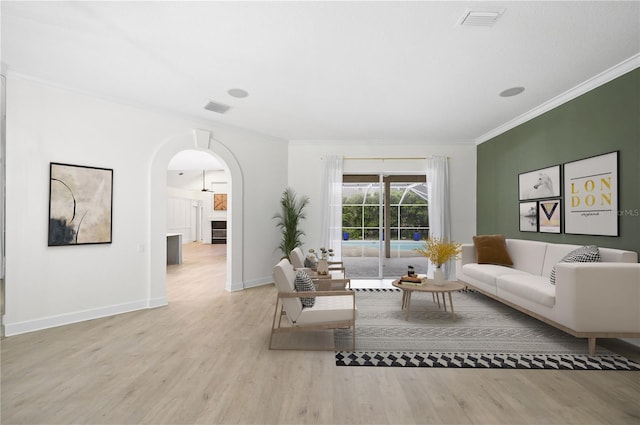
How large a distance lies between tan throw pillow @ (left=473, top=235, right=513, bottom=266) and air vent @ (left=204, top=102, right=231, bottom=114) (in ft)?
14.8

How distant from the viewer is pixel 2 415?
227cm

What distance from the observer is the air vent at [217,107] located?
4939 mm

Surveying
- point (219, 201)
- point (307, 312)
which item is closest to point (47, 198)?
point (307, 312)

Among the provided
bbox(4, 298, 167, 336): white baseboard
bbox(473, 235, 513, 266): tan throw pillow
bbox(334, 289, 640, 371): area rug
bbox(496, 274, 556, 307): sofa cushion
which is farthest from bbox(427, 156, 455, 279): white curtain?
bbox(4, 298, 167, 336): white baseboard

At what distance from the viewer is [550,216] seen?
16.2 ft

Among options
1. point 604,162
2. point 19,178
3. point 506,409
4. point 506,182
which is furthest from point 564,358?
point 19,178

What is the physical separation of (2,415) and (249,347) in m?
1.84

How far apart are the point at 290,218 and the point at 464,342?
4.01 meters

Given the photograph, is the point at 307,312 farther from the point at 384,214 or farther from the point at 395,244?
the point at 395,244

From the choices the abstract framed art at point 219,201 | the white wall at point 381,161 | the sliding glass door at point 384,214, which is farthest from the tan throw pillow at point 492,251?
the abstract framed art at point 219,201

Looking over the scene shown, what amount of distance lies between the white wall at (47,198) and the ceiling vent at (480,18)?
167 inches

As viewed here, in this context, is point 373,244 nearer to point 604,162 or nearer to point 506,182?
point 506,182

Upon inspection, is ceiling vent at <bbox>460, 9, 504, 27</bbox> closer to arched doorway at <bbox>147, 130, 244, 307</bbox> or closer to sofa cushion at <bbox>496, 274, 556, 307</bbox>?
sofa cushion at <bbox>496, 274, 556, 307</bbox>

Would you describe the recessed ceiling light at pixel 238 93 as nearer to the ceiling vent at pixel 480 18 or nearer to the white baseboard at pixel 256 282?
the ceiling vent at pixel 480 18
